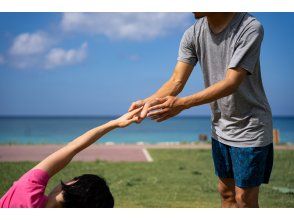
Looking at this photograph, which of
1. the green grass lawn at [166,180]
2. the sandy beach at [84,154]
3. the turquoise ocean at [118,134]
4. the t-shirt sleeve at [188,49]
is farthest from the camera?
the turquoise ocean at [118,134]

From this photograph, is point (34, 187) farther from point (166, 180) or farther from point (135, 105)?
point (166, 180)

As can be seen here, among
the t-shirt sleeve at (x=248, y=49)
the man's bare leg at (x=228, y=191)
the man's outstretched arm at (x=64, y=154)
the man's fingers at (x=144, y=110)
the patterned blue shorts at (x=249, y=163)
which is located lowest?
the man's bare leg at (x=228, y=191)

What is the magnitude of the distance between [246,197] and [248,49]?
606 millimetres

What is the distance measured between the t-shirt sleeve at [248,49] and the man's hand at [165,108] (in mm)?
248

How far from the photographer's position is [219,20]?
200 cm

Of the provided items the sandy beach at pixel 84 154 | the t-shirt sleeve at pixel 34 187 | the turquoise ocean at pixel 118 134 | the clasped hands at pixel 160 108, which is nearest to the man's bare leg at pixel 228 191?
the clasped hands at pixel 160 108

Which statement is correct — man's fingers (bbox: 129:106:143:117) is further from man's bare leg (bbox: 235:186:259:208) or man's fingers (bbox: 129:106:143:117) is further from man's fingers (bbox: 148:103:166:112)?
man's bare leg (bbox: 235:186:259:208)

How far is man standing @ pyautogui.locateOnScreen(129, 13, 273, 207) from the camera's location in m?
1.90

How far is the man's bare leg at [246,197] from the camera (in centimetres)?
202

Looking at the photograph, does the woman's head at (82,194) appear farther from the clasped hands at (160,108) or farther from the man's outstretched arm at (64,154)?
the clasped hands at (160,108)

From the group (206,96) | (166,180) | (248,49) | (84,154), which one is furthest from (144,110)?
(84,154)
